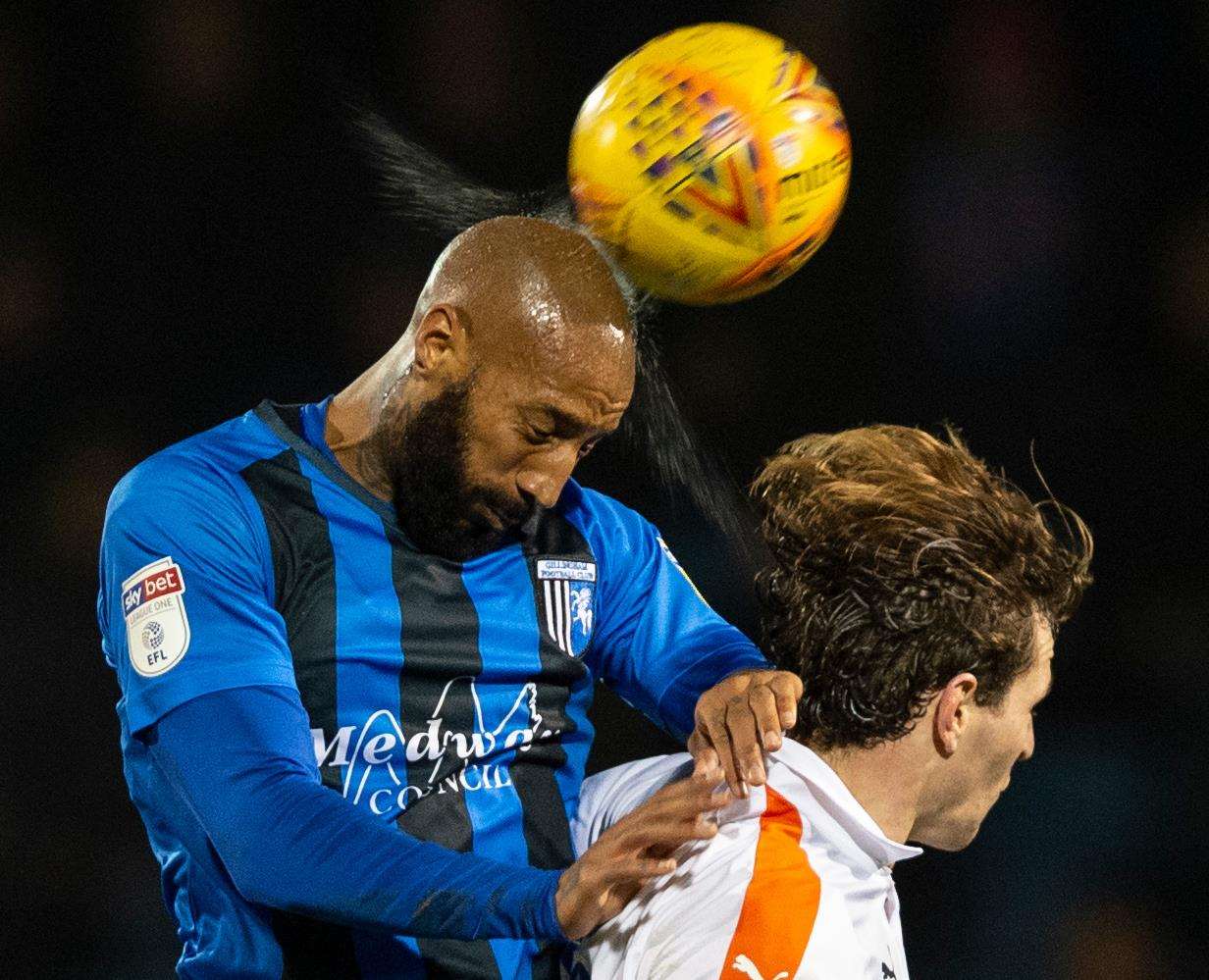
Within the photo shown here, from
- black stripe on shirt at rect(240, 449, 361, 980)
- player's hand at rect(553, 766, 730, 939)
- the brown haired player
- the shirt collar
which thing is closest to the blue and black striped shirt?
black stripe on shirt at rect(240, 449, 361, 980)

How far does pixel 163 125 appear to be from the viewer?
302cm

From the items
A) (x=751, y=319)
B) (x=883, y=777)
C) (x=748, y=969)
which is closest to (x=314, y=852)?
(x=748, y=969)

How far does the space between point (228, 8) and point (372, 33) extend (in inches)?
11.4

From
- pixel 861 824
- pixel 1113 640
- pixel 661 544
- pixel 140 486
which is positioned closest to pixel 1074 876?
pixel 1113 640

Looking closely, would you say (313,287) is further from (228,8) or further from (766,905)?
(766,905)

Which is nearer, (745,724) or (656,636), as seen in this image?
(745,724)

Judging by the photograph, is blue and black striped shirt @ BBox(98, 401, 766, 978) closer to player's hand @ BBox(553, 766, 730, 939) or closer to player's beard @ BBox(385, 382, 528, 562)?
player's beard @ BBox(385, 382, 528, 562)

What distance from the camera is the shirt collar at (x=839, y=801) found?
5.05ft

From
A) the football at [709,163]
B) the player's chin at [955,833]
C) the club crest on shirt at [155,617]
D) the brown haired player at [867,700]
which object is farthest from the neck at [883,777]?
the club crest on shirt at [155,617]

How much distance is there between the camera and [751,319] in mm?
3150

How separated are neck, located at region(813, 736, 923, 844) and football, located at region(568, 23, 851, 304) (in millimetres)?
523

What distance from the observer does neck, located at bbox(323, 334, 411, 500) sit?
1749 millimetres

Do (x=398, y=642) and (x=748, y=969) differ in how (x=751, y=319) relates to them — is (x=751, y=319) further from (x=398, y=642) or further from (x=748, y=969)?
(x=748, y=969)

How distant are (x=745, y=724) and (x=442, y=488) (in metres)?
0.44
